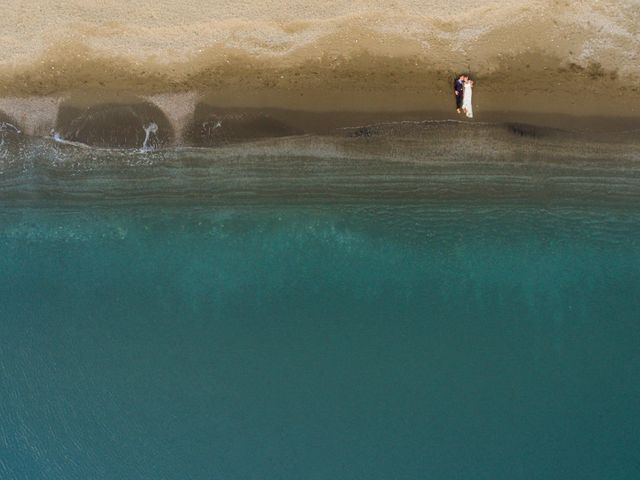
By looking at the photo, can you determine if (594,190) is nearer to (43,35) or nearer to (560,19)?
(560,19)

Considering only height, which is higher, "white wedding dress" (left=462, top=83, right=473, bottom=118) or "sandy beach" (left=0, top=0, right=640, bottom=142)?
"sandy beach" (left=0, top=0, right=640, bottom=142)

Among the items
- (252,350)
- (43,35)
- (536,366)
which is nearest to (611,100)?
(536,366)

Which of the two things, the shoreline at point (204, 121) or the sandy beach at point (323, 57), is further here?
the shoreline at point (204, 121)

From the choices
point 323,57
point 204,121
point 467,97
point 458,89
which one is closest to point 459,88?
point 458,89

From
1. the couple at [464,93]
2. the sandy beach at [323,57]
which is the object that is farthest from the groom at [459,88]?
the sandy beach at [323,57]

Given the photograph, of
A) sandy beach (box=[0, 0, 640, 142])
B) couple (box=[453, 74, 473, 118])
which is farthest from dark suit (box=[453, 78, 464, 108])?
sandy beach (box=[0, 0, 640, 142])

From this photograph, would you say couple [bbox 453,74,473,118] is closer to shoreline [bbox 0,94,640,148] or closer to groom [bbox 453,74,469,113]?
groom [bbox 453,74,469,113]

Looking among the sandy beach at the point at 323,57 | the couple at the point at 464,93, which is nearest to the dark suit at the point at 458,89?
the couple at the point at 464,93

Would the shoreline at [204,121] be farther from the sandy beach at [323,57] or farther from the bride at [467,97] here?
the bride at [467,97]

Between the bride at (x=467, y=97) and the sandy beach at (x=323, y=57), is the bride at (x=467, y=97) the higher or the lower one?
the lower one
